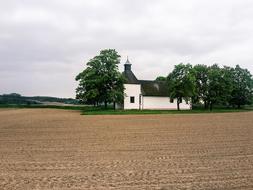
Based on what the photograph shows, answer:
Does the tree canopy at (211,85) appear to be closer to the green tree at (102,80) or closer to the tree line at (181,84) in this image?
the tree line at (181,84)

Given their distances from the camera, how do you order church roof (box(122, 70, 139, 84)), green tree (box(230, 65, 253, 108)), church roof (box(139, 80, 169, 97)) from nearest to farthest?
church roof (box(122, 70, 139, 84)) < church roof (box(139, 80, 169, 97)) < green tree (box(230, 65, 253, 108))

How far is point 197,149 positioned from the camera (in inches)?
578

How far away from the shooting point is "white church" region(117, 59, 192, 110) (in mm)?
75831

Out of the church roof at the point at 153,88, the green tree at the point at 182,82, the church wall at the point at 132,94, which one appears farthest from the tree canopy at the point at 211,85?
the church wall at the point at 132,94

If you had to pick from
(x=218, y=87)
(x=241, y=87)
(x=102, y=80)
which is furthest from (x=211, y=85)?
(x=102, y=80)

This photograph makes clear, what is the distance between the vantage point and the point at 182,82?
233 feet

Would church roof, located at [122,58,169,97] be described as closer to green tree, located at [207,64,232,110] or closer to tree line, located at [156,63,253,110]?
tree line, located at [156,63,253,110]

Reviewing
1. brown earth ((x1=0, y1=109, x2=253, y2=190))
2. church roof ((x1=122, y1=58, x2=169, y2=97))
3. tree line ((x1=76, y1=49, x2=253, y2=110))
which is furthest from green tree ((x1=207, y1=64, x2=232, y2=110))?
brown earth ((x1=0, y1=109, x2=253, y2=190))

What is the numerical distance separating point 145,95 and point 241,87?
1025 inches

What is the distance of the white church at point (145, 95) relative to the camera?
7583cm

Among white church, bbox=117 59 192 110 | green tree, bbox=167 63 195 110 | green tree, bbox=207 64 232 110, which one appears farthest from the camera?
Answer: green tree, bbox=207 64 232 110

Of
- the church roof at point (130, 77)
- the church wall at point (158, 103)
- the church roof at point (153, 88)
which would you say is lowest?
the church wall at point (158, 103)

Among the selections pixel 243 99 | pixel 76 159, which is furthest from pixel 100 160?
pixel 243 99

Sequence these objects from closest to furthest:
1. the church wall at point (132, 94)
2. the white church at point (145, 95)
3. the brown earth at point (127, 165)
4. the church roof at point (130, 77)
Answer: the brown earth at point (127, 165) < the church wall at point (132, 94) < the white church at point (145, 95) < the church roof at point (130, 77)
